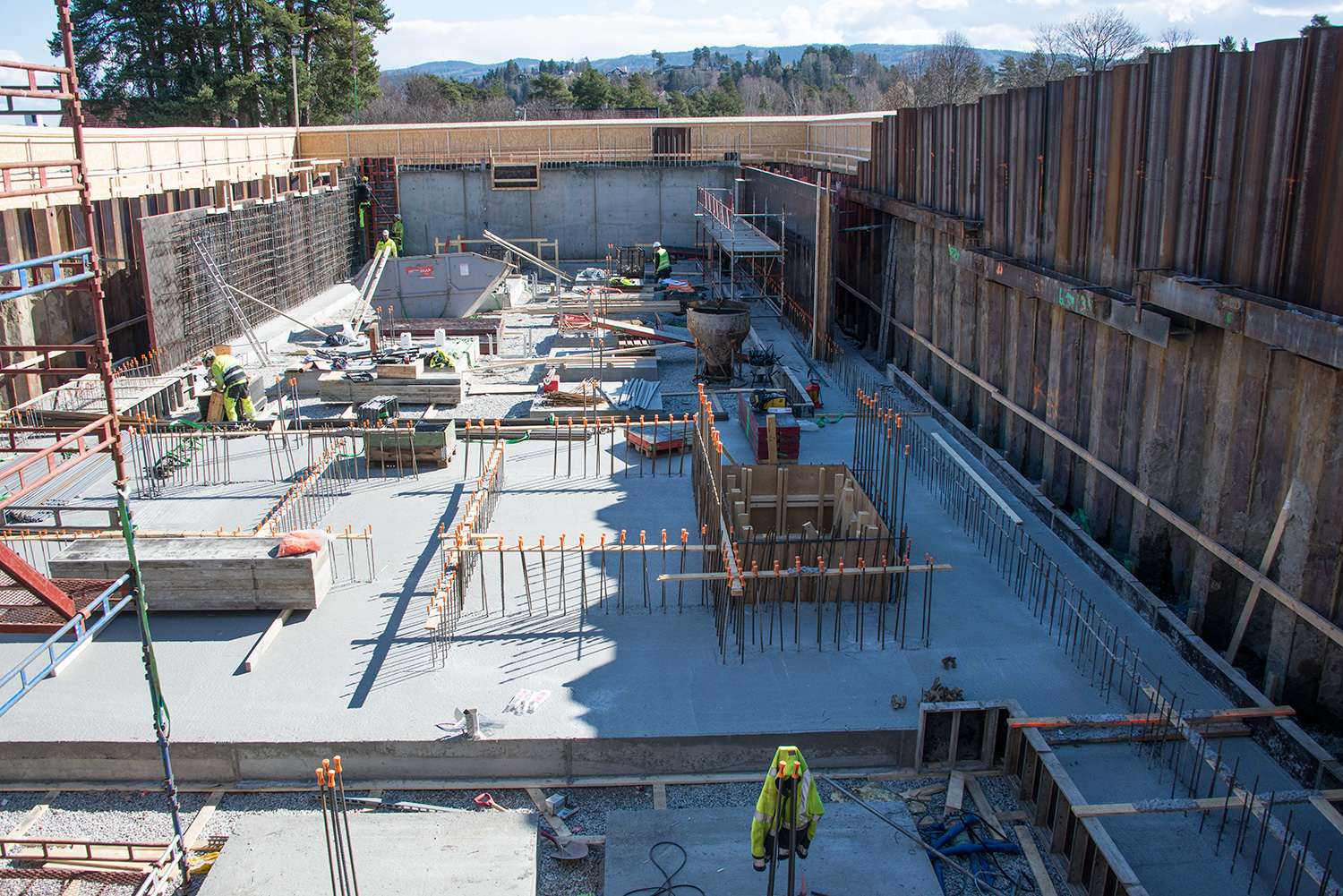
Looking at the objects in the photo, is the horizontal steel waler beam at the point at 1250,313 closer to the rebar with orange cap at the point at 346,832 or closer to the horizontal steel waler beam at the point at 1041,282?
the horizontal steel waler beam at the point at 1041,282

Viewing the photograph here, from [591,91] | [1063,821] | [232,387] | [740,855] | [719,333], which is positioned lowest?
[740,855]

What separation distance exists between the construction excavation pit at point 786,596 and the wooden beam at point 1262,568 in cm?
4

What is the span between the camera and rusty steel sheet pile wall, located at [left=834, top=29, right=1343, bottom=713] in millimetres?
8812

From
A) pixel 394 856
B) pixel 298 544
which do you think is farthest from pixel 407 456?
pixel 394 856

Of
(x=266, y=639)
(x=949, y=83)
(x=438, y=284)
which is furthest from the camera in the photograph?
(x=949, y=83)

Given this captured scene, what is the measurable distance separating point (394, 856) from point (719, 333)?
47.1 feet

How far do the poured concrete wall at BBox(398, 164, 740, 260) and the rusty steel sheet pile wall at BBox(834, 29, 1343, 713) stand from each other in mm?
23419

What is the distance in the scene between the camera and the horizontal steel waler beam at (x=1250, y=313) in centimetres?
818

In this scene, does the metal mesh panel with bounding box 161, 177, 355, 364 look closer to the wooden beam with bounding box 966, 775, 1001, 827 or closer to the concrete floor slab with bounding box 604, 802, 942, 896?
the concrete floor slab with bounding box 604, 802, 942, 896

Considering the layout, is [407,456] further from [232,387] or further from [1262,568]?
[1262,568]

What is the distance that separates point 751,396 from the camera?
18500 mm

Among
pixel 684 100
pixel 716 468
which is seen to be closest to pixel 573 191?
pixel 716 468

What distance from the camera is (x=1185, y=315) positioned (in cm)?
1027

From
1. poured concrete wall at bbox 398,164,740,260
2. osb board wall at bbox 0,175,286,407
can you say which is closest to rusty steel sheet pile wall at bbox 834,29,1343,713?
osb board wall at bbox 0,175,286,407
